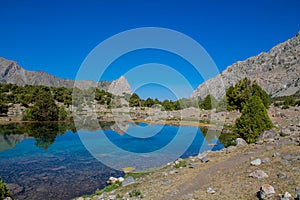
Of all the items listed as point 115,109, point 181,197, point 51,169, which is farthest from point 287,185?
point 115,109

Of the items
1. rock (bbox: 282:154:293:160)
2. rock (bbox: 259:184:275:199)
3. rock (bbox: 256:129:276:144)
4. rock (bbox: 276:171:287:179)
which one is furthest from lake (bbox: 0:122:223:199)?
rock (bbox: 282:154:293:160)

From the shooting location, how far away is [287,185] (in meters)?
10.6

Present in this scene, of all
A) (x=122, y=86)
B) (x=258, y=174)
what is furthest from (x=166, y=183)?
(x=122, y=86)

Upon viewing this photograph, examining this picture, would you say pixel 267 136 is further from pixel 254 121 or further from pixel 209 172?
pixel 209 172

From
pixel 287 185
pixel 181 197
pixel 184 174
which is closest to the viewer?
pixel 287 185

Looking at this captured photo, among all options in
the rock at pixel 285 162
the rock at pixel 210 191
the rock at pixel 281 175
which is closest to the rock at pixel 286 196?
the rock at pixel 281 175

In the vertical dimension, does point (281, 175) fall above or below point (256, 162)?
below

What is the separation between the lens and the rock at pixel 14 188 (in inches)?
682

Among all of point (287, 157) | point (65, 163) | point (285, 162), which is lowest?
point (65, 163)

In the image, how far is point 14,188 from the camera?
1817cm

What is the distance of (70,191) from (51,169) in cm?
729

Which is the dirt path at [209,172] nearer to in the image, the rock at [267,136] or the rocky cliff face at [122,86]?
the rock at [267,136]

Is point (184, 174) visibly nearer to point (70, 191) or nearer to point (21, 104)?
point (70, 191)

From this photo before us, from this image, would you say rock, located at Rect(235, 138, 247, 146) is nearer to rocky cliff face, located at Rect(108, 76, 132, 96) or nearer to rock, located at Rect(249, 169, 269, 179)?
rock, located at Rect(249, 169, 269, 179)
